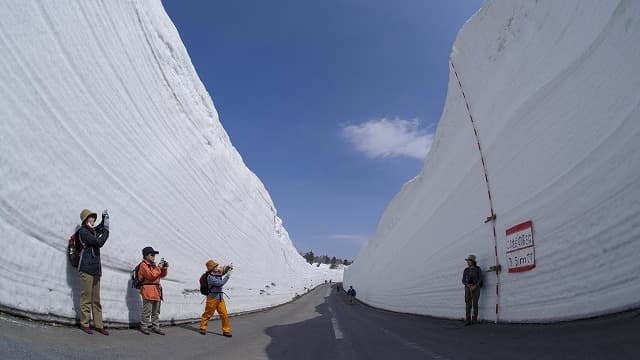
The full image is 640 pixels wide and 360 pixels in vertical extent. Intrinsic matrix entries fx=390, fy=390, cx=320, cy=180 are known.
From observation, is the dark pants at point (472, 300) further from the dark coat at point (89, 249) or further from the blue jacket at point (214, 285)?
the dark coat at point (89, 249)

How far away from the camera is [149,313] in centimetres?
700

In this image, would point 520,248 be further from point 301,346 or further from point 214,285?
point 214,285

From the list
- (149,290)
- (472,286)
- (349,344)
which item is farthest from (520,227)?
(149,290)

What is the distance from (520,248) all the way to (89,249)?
717 centimetres

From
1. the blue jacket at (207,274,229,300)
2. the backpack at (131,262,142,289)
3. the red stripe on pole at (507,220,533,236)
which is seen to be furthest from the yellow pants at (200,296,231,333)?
the red stripe on pole at (507,220,533,236)

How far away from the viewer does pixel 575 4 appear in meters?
6.43

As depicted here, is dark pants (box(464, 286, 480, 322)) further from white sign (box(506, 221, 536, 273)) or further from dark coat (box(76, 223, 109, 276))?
dark coat (box(76, 223, 109, 276))

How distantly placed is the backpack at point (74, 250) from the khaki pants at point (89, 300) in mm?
193

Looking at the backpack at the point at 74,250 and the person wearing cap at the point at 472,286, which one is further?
the person wearing cap at the point at 472,286

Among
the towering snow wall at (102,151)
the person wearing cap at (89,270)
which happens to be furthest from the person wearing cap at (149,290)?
the person wearing cap at (89,270)

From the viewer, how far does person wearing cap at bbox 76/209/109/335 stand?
5512 millimetres

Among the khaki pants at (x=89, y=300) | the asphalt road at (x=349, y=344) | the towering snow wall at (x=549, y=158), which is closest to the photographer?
the asphalt road at (x=349, y=344)

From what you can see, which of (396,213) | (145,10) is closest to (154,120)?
(145,10)

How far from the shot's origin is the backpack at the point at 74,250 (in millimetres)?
5547
